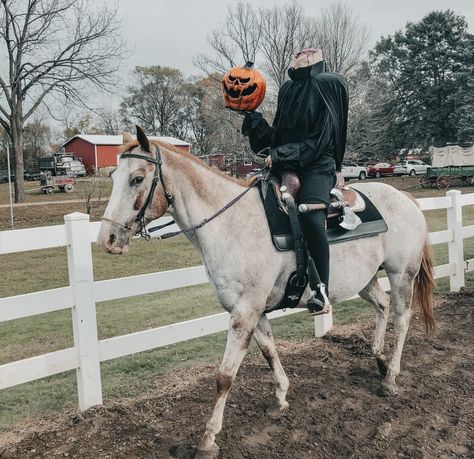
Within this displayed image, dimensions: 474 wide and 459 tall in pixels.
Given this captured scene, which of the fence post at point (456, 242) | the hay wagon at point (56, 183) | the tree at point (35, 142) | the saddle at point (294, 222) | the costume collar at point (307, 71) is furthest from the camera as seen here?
the tree at point (35, 142)

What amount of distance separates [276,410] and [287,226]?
5.07ft

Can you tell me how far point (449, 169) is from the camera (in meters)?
34.0

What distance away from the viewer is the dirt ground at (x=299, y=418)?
3635 millimetres

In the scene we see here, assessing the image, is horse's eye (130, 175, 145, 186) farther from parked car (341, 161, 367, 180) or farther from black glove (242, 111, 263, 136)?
parked car (341, 161, 367, 180)

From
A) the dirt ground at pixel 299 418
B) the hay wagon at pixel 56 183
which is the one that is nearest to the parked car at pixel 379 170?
the hay wagon at pixel 56 183

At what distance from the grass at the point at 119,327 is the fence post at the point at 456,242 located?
0.40 metres

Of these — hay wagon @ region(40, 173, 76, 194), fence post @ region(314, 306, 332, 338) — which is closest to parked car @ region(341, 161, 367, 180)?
hay wagon @ region(40, 173, 76, 194)

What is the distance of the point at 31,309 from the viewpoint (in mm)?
4188

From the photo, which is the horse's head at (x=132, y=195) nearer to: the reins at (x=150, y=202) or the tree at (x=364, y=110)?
the reins at (x=150, y=202)

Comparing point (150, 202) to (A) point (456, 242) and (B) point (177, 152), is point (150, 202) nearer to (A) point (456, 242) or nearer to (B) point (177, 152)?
(B) point (177, 152)

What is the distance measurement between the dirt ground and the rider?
97 cm

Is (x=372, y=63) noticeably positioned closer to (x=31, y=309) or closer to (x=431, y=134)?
(x=431, y=134)

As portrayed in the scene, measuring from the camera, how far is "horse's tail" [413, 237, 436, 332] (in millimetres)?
5320

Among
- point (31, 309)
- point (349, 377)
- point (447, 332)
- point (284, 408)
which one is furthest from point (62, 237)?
point (447, 332)
